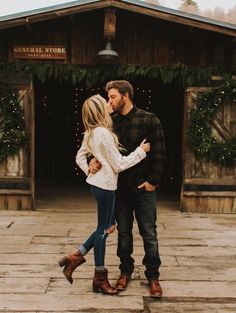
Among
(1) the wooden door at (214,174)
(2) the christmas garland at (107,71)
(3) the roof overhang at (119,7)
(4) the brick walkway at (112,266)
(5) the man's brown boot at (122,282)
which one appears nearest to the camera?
(4) the brick walkway at (112,266)

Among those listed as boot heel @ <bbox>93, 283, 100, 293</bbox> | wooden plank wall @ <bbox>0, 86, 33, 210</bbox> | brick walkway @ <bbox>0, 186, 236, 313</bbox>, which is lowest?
brick walkway @ <bbox>0, 186, 236, 313</bbox>

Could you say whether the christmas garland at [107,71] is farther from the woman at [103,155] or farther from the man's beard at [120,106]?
the woman at [103,155]

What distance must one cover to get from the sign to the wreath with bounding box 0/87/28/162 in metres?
0.67

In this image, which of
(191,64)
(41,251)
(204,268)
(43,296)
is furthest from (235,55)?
(43,296)

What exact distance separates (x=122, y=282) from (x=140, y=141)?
1.37 m

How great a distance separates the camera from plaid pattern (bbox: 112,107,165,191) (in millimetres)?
4078

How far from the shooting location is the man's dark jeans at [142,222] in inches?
163

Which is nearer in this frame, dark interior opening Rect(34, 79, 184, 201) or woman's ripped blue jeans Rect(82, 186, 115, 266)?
woman's ripped blue jeans Rect(82, 186, 115, 266)

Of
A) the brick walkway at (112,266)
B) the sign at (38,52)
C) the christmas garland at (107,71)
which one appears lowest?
the brick walkway at (112,266)

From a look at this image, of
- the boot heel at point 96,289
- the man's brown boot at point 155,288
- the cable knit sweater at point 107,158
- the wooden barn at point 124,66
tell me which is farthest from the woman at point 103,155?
the wooden barn at point 124,66

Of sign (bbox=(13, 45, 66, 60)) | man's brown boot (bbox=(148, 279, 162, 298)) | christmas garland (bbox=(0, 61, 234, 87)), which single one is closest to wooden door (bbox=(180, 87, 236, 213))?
christmas garland (bbox=(0, 61, 234, 87))

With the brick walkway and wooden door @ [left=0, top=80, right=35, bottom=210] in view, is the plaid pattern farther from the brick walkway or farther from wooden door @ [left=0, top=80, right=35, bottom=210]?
wooden door @ [left=0, top=80, right=35, bottom=210]

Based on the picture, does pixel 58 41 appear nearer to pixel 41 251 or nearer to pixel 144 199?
pixel 41 251

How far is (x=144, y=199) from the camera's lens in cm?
413
